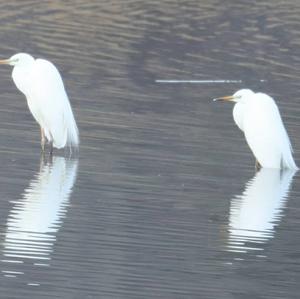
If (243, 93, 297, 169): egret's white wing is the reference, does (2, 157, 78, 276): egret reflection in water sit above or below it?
below

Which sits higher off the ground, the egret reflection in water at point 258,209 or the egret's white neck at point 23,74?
the egret's white neck at point 23,74

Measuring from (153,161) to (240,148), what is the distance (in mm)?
1810

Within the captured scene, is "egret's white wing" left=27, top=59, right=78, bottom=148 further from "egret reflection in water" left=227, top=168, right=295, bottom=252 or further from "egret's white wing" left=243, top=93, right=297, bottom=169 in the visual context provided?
"egret reflection in water" left=227, top=168, right=295, bottom=252

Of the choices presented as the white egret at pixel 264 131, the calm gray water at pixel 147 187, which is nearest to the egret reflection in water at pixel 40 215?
the calm gray water at pixel 147 187

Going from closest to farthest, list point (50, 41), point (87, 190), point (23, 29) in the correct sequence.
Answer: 1. point (87, 190)
2. point (50, 41)
3. point (23, 29)

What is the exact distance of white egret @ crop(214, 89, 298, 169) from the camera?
41.6ft

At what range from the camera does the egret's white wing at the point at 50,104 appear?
503 inches

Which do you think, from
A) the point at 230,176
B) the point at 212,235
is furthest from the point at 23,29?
the point at 212,235

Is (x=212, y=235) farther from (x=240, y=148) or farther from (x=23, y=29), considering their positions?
(x=23, y=29)

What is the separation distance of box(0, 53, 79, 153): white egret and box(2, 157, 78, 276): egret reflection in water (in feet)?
2.63

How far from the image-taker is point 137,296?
7.36m

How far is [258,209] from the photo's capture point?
33.7ft

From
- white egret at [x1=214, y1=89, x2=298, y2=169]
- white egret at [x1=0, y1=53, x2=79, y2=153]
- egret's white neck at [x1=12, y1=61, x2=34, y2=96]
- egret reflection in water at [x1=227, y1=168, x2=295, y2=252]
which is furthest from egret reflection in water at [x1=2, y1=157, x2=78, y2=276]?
white egret at [x1=214, y1=89, x2=298, y2=169]

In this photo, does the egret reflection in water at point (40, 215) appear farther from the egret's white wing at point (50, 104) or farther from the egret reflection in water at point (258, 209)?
the egret reflection in water at point (258, 209)
